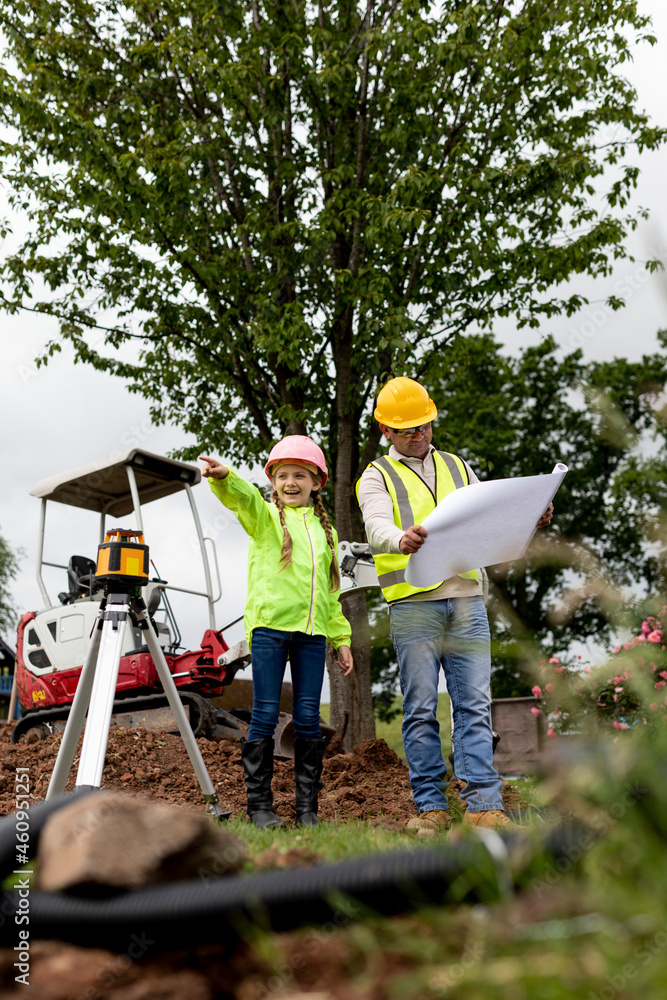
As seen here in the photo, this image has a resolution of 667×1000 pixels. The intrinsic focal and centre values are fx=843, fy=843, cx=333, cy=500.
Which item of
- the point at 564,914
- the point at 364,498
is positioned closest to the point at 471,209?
the point at 364,498

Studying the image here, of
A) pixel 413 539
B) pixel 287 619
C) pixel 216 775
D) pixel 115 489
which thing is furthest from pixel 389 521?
pixel 115 489

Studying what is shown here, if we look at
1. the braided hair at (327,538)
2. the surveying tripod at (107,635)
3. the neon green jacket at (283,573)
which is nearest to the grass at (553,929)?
the surveying tripod at (107,635)

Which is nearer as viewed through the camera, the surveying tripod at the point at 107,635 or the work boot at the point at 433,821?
the surveying tripod at the point at 107,635

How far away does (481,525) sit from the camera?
3.58 meters

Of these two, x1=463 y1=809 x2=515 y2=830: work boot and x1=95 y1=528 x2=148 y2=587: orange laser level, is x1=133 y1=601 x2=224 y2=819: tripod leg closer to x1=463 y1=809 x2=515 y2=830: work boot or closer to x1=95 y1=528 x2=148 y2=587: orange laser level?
x1=95 y1=528 x2=148 y2=587: orange laser level

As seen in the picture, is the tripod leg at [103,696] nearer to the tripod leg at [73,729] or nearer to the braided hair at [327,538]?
the tripod leg at [73,729]

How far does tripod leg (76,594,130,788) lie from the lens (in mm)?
3199

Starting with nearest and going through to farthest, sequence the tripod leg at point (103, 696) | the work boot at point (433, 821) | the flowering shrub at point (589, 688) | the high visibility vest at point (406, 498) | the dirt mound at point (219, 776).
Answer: the flowering shrub at point (589, 688) → the tripod leg at point (103, 696) → the work boot at point (433, 821) → the high visibility vest at point (406, 498) → the dirt mound at point (219, 776)

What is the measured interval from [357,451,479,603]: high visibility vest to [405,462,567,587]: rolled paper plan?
0.42 metres

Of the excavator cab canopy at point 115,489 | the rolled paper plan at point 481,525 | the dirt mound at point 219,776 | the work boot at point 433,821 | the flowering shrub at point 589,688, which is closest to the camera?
the flowering shrub at point 589,688

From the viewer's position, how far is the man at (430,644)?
4047mm

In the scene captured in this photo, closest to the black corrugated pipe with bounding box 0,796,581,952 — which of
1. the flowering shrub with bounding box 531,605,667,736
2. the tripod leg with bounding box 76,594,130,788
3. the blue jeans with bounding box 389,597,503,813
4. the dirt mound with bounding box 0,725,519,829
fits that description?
the flowering shrub with bounding box 531,605,667,736

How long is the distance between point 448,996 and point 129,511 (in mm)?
9246

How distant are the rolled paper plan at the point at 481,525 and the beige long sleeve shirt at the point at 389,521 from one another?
0.22m
